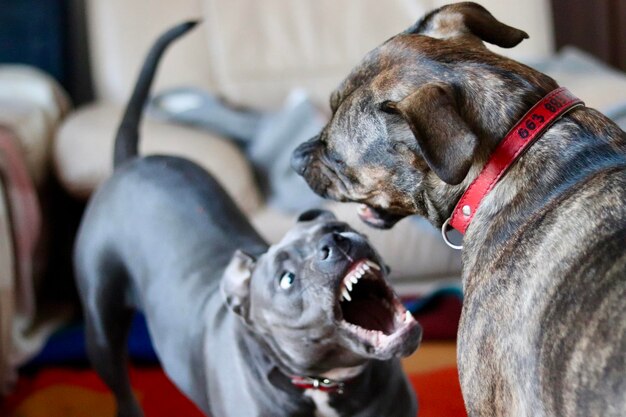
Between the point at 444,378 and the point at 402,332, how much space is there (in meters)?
0.61

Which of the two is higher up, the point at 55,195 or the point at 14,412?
the point at 55,195

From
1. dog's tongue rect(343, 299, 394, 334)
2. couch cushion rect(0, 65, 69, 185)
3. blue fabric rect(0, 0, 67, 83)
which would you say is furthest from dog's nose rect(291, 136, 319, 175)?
blue fabric rect(0, 0, 67, 83)

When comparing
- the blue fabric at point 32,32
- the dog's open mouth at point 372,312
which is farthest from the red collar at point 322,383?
the blue fabric at point 32,32

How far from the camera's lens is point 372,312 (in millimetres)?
1435

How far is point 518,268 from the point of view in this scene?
3.64ft

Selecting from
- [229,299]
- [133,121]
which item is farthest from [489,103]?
[133,121]

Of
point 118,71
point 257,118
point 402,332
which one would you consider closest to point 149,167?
point 402,332

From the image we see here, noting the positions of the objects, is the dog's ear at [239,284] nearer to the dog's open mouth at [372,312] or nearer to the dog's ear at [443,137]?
the dog's open mouth at [372,312]

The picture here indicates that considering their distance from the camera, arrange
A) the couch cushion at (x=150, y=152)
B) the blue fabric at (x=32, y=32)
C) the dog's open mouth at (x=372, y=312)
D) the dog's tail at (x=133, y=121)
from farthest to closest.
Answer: the blue fabric at (x=32, y=32)
the couch cushion at (x=150, y=152)
the dog's tail at (x=133, y=121)
the dog's open mouth at (x=372, y=312)

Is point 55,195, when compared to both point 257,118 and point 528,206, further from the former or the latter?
point 528,206

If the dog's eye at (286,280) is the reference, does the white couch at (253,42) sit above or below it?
below

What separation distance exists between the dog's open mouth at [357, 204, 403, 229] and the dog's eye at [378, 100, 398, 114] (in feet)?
0.62

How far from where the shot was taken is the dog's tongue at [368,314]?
142 centimetres

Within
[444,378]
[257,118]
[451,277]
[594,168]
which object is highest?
[594,168]
